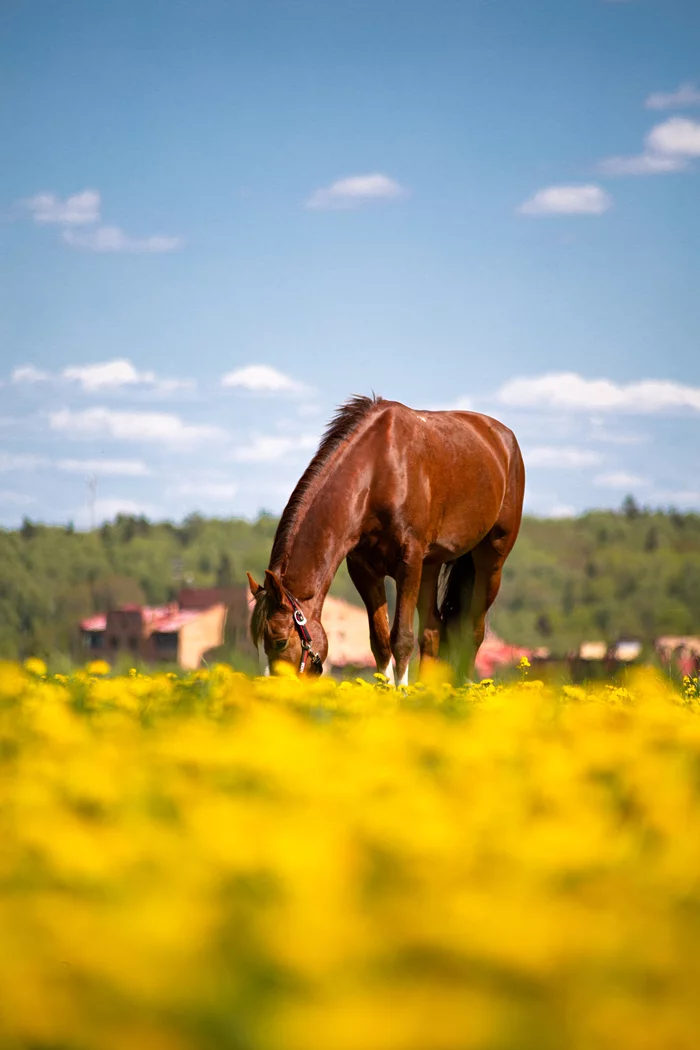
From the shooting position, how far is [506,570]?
116125 mm

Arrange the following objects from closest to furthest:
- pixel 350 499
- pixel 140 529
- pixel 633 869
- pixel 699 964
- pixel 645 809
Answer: pixel 699 964, pixel 633 869, pixel 645 809, pixel 350 499, pixel 140 529

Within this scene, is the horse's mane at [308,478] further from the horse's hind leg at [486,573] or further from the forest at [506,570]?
the forest at [506,570]

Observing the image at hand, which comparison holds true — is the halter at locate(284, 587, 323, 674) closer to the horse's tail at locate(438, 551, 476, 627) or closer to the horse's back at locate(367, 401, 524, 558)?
the horse's back at locate(367, 401, 524, 558)

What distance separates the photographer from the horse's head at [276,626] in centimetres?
695

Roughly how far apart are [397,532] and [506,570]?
109378 mm

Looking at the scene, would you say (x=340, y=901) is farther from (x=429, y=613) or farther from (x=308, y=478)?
(x=429, y=613)

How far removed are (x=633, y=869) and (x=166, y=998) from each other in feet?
2.30

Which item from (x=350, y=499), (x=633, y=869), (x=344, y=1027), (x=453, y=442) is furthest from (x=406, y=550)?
(x=344, y=1027)

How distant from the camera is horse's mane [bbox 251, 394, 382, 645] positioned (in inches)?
275

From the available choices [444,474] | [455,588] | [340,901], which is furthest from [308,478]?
[340,901]

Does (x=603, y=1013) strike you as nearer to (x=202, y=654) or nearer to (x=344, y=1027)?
(x=344, y=1027)

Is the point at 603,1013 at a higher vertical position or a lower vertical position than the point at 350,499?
lower

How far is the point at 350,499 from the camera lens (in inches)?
304

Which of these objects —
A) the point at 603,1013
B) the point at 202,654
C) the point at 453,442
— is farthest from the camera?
the point at 453,442
